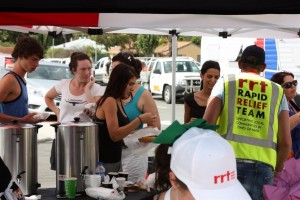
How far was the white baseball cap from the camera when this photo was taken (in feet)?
5.07

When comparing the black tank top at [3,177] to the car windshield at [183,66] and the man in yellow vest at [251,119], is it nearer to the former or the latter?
the man in yellow vest at [251,119]

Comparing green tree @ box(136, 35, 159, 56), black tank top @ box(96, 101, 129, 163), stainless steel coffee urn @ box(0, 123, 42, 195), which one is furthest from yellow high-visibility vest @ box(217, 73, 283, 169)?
green tree @ box(136, 35, 159, 56)

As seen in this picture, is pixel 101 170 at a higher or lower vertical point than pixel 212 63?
lower

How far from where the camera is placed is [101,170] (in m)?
3.19

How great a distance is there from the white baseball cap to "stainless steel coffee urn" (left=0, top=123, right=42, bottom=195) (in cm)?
158

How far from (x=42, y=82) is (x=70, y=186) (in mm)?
9217

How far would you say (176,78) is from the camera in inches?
725

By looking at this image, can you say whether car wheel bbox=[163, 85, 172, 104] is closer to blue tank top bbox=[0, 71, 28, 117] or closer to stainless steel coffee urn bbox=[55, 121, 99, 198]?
blue tank top bbox=[0, 71, 28, 117]

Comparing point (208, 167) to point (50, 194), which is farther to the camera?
point (50, 194)

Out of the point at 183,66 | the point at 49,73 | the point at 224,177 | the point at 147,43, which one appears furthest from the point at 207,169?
the point at 147,43

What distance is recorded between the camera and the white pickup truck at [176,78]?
18.2 m

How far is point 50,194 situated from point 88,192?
322 millimetres
